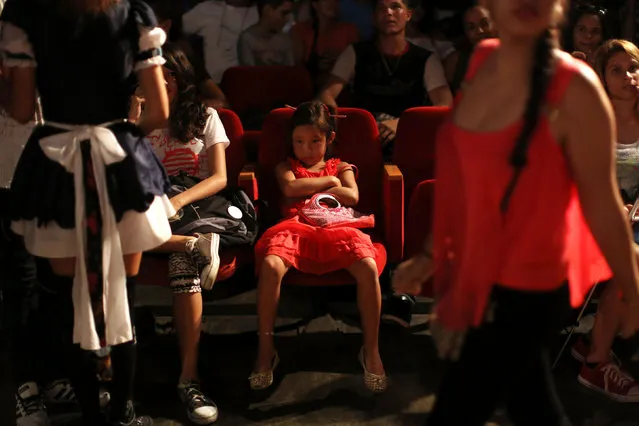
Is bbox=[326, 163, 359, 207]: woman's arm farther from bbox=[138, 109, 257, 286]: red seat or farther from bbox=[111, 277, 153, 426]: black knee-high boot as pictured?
bbox=[111, 277, 153, 426]: black knee-high boot

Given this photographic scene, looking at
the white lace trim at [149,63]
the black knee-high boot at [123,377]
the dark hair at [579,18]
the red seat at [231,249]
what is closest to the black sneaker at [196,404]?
the black knee-high boot at [123,377]

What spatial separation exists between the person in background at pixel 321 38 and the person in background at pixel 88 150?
228 cm

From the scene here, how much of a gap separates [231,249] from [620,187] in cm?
136

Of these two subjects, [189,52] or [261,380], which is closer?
[261,380]

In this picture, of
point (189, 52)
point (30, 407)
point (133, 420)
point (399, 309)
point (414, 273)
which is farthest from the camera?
point (189, 52)

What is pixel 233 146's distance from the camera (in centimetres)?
304

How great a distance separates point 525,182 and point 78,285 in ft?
3.62

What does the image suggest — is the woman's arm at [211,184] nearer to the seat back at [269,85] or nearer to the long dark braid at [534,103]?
the seat back at [269,85]

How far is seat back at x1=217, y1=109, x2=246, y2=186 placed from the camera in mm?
3020

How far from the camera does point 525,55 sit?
137 cm

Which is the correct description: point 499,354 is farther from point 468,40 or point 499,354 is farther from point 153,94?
point 468,40

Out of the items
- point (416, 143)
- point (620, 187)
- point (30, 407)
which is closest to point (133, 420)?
point (30, 407)

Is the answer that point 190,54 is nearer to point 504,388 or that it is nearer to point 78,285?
point 78,285

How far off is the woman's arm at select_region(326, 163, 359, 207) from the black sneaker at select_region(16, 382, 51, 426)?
3.89 feet
